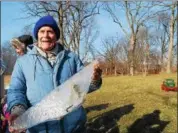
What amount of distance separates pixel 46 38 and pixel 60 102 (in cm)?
53

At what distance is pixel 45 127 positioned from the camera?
10.4ft

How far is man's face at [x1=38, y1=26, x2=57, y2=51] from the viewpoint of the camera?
319cm

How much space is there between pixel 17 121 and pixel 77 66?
67 cm

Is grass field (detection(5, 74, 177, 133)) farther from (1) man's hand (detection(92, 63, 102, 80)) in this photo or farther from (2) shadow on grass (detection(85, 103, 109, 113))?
(1) man's hand (detection(92, 63, 102, 80))

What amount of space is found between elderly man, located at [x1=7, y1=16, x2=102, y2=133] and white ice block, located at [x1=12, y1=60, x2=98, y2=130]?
0.19ft

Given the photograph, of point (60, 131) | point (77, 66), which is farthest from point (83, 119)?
point (77, 66)

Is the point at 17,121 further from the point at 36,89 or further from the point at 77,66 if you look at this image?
the point at 77,66

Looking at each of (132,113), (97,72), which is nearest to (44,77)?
(97,72)

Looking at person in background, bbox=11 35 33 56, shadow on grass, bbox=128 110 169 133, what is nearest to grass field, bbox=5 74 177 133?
shadow on grass, bbox=128 110 169 133

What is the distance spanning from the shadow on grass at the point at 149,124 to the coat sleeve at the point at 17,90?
4.08 m

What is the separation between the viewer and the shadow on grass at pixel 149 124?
7016mm

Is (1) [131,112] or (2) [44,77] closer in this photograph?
(2) [44,77]

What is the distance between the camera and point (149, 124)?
7.45 meters

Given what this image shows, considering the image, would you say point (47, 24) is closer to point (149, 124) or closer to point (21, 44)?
point (21, 44)
